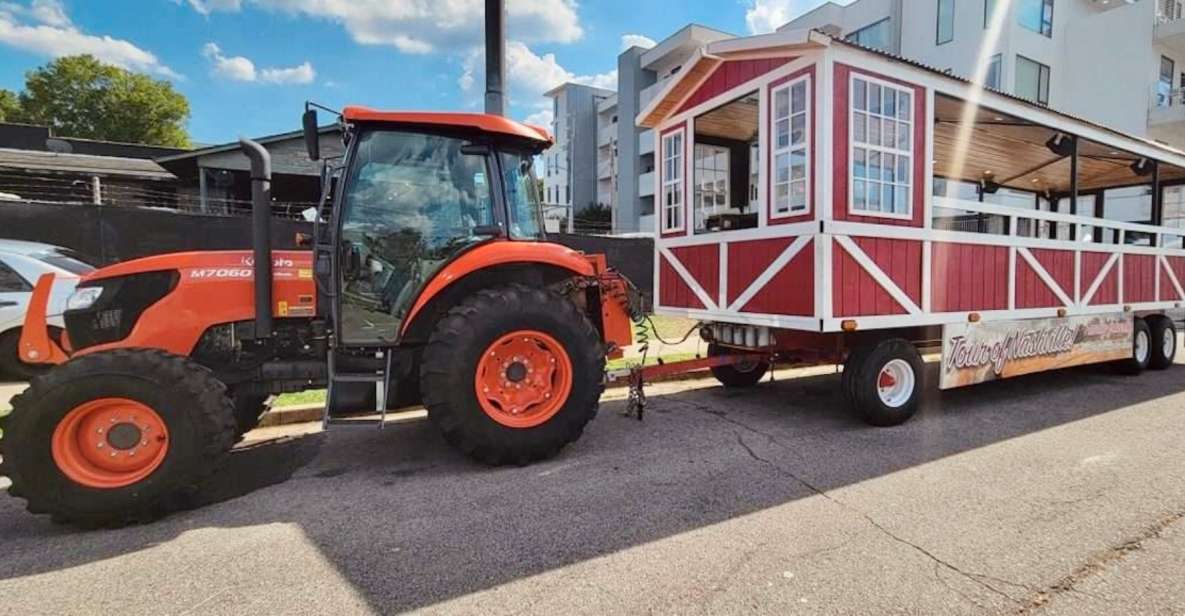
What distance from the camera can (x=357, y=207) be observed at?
4.26 meters

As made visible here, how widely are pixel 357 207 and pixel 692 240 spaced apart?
3.71m

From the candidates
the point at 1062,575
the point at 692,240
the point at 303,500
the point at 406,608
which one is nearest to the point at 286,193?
the point at 692,240

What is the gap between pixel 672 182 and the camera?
23.7ft

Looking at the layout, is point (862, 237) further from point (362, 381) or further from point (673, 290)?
point (362, 381)

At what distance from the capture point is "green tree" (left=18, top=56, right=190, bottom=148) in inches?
1610

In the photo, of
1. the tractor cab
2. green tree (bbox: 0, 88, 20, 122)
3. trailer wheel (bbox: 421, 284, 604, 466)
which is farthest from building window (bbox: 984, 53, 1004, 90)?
green tree (bbox: 0, 88, 20, 122)

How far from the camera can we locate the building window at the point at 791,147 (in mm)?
5301

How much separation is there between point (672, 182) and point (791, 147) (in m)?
1.93

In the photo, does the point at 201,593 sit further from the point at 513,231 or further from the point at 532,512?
the point at 513,231

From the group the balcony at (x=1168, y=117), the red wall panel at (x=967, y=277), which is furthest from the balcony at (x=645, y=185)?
the red wall panel at (x=967, y=277)

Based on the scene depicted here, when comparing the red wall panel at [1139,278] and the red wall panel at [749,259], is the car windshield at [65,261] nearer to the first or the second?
the red wall panel at [749,259]

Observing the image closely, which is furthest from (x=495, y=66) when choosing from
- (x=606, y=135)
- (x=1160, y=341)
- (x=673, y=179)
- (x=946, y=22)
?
(x=606, y=135)

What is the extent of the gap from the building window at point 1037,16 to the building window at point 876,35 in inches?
167

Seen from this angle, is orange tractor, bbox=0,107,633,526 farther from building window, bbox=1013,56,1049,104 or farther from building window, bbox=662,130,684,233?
building window, bbox=1013,56,1049,104
